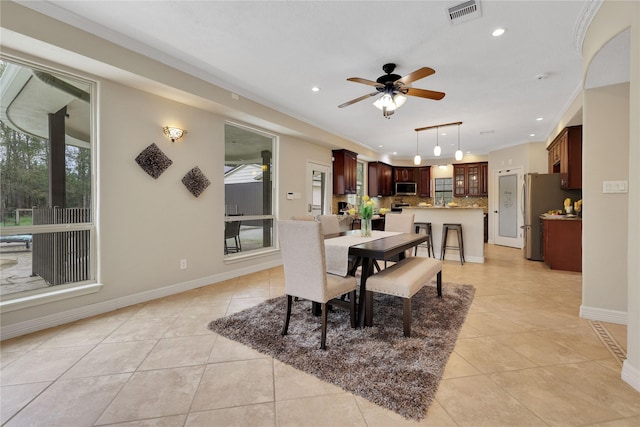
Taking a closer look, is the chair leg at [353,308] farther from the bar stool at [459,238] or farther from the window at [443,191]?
the window at [443,191]

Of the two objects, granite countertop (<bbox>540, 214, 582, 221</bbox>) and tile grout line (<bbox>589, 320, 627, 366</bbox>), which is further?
granite countertop (<bbox>540, 214, 582, 221</bbox>)

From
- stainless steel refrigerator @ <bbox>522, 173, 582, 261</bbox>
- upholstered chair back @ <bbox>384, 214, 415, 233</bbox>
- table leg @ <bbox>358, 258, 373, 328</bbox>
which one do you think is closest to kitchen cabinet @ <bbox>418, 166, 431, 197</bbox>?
Answer: stainless steel refrigerator @ <bbox>522, 173, 582, 261</bbox>

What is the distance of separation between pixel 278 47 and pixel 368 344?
2.84 metres

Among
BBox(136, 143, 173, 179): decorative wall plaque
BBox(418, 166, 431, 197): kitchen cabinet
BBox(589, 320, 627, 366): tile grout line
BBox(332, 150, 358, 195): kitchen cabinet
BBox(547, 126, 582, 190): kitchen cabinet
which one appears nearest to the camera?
BBox(589, 320, 627, 366): tile grout line

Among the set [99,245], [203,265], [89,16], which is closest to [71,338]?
[99,245]

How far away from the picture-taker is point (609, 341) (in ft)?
7.38

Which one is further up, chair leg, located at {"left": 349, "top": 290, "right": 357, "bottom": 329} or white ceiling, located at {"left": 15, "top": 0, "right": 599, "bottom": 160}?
white ceiling, located at {"left": 15, "top": 0, "right": 599, "bottom": 160}

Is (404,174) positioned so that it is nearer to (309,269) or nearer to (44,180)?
(309,269)

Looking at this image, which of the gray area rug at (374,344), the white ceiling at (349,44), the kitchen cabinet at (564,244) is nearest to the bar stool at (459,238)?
the kitchen cabinet at (564,244)

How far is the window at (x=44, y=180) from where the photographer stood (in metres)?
2.39

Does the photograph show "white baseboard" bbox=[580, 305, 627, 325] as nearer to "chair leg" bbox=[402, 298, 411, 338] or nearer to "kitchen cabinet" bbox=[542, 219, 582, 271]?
"chair leg" bbox=[402, 298, 411, 338]

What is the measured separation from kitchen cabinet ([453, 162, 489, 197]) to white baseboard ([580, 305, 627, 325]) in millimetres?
6043

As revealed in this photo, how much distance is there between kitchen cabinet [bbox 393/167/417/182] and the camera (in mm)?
9234

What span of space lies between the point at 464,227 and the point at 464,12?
13.5 feet
